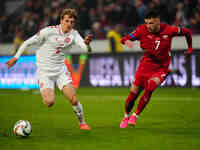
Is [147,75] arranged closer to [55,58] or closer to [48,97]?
[55,58]

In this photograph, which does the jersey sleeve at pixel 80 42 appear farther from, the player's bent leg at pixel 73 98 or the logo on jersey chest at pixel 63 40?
the player's bent leg at pixel 73 98

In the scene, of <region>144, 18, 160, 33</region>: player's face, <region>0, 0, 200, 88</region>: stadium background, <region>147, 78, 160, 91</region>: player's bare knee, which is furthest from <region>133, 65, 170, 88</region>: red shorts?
<region>0, 0, 200, 88</region>: stadium background

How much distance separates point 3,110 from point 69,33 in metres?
4.77

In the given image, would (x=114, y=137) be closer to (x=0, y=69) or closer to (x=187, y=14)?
(x=187, y=14)

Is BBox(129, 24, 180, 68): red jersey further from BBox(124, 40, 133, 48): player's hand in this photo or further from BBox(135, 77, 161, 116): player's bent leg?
BBox(135, 77, 161, 116): player's bent leg

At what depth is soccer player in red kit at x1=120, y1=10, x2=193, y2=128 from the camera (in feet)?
29.1

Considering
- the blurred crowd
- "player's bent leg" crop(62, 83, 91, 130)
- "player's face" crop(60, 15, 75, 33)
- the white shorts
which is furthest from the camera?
the blurred crowd

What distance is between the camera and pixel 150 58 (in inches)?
358

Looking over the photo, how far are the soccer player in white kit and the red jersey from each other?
4.12ft

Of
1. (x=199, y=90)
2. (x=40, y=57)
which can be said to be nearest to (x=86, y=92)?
(x=199, y=90)

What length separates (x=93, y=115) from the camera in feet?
37.6

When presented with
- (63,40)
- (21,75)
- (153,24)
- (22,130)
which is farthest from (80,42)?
(21,75)

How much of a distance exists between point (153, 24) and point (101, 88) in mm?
10567

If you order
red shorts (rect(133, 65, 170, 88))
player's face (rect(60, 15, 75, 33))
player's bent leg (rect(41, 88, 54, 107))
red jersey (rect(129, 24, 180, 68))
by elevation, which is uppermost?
player's face (rect(60, 15, 75, 33))
